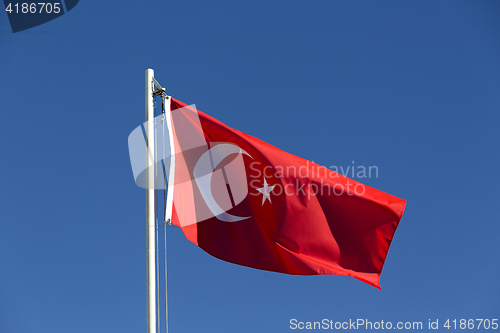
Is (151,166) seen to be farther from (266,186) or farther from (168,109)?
(266,186)

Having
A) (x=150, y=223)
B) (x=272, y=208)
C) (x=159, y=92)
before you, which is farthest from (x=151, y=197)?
(x=272, y=208)

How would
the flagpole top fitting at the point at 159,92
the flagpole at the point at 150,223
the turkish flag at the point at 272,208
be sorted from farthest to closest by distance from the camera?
the turkish flag at the point at 272,208
the flagpole top fitting at the point at 159,92
the flagpole at the point at 150,223

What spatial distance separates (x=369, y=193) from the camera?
33.9 ft

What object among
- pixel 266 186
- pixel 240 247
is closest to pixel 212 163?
pixel 266 186

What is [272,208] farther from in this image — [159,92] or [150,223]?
[159,92]

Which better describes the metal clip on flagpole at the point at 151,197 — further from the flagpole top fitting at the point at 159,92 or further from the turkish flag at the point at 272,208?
the turkish flag at the point at 272,208

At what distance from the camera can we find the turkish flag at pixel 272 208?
10.1 meters

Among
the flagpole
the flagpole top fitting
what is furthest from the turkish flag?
the flagpole

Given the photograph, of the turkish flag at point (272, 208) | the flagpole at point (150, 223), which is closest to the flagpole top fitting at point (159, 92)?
the flagpole at point (150, 223)

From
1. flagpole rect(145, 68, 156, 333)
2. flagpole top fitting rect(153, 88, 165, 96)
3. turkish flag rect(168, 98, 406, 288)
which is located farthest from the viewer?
turkish flag rect(168, 98, 406, 288)

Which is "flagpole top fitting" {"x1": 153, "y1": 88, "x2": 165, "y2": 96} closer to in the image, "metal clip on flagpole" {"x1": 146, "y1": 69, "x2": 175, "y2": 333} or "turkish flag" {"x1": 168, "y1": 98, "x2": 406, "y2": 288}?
"metal clip on flagpole" {"x1": 146, "y1": 69, "x2": 175, "y2": 333}

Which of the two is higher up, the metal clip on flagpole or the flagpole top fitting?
the flagpole top fitting

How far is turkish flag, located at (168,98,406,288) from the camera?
33.0 ft

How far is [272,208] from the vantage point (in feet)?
34.1
